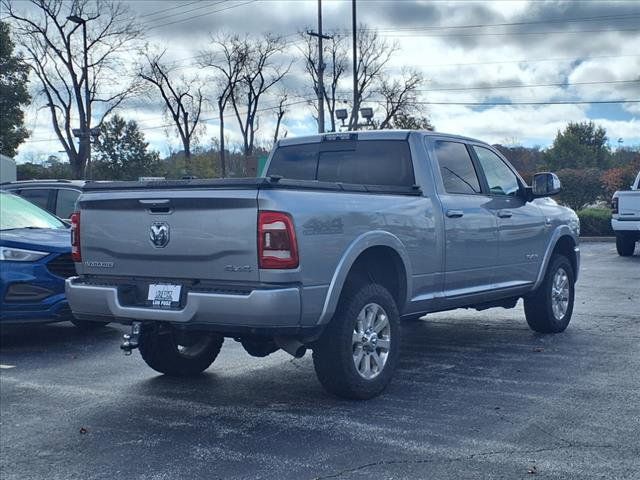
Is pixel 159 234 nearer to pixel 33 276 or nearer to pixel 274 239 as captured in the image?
pixel 274 239

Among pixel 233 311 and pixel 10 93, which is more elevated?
pixel 10 93

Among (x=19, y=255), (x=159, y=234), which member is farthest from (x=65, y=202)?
(x=159, y=234)

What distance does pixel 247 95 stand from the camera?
61.1 meters

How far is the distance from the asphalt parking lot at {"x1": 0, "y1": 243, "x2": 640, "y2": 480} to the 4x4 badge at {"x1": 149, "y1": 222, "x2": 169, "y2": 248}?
1213 millimetres

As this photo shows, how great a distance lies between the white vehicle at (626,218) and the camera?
1797cm

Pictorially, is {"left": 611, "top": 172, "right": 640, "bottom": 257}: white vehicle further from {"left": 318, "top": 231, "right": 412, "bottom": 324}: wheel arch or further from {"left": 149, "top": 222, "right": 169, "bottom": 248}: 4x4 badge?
{"left": 149, "top": 222, "right": 169, "bottom": 248}: 4x4 badge

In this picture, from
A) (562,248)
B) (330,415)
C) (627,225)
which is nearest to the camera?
(330,415)

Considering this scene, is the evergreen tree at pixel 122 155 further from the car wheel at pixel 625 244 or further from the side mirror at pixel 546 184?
the side mirror at pixel 546 184

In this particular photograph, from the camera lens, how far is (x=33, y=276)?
27.0 feet

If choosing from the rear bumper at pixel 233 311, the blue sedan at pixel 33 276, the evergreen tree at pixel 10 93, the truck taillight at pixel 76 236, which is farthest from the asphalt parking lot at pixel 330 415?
the evergreen tree at pixel 10 93

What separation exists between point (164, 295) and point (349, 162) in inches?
94.2

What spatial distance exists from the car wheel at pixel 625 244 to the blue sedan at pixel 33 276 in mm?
13654

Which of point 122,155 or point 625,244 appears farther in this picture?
point 122,155

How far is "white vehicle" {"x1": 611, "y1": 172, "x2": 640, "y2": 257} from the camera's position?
59.0 ft
